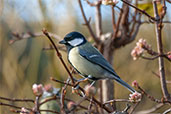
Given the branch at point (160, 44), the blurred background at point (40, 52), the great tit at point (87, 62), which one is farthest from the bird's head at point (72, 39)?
the blurred background at point (40, 52)

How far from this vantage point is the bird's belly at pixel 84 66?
52.5 inches

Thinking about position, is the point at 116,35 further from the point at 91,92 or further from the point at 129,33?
the point at 91,92

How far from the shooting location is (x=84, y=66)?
1339 mm

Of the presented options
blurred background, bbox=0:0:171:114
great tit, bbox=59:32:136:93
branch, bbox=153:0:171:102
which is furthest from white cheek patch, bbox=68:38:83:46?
blurred background, bbox=0:0:171:114

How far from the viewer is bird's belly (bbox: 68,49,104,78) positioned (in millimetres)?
1334

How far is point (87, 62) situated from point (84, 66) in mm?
32

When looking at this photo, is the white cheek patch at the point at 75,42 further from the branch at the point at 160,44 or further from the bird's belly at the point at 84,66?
the branch at the point at 160,44

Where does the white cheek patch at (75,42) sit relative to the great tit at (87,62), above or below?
above

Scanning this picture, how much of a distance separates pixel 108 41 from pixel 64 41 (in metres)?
0.33

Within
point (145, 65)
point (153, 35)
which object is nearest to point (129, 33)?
point (153, 35)

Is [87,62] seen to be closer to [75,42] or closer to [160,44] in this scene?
[75,42]

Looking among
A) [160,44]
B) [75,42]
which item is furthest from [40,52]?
[160,44]

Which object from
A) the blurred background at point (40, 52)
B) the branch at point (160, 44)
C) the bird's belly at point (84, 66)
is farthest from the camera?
the blurred background at point (40, 52)

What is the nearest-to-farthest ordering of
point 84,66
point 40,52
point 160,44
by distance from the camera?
point 160,44, point 84,66, point 40,52
